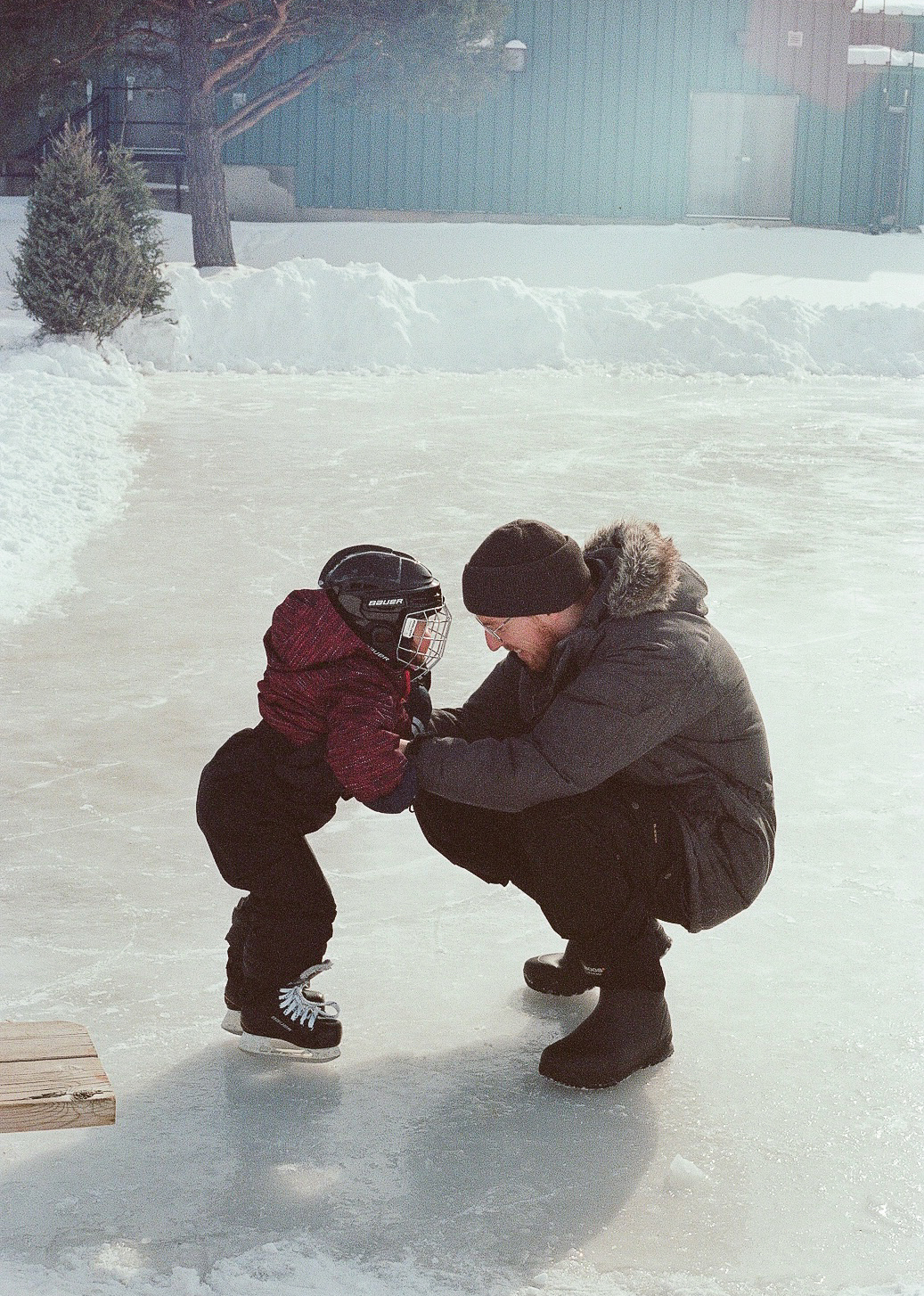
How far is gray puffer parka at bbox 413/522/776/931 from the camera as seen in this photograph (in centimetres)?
280

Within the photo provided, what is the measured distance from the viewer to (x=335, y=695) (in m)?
2.79

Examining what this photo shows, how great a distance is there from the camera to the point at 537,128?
78.1 feet

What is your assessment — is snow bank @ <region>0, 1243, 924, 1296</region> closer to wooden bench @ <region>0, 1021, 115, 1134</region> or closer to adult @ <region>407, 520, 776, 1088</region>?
wooden bench @ <region>0, 1021, 115, 1134</region>

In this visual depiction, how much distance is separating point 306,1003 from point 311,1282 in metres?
0.70

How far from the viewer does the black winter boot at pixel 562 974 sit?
10.6 feet

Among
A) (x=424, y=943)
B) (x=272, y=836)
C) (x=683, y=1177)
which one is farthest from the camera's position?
(x=424, y=943)

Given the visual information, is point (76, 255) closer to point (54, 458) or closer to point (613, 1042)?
point (54, 458)

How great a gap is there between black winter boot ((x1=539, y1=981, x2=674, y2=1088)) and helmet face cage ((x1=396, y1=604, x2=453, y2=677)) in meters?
0.73

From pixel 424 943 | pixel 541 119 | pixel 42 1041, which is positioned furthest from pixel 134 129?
pixel 42 1041

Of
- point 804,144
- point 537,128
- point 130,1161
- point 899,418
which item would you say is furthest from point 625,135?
point 130,1161

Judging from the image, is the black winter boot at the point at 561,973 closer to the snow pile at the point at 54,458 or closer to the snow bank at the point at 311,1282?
the snow bank at the point at 311,1282

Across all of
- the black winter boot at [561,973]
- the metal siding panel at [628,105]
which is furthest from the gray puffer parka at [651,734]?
the metal siding panel at [628,105]

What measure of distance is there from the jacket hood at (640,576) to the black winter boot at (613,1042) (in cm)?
73

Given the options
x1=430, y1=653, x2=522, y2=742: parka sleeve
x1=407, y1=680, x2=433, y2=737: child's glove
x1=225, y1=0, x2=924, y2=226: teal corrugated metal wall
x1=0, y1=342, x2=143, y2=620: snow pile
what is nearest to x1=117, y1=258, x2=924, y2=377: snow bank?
x1=0, y1=342, x2=143, y2=620: snow pile
